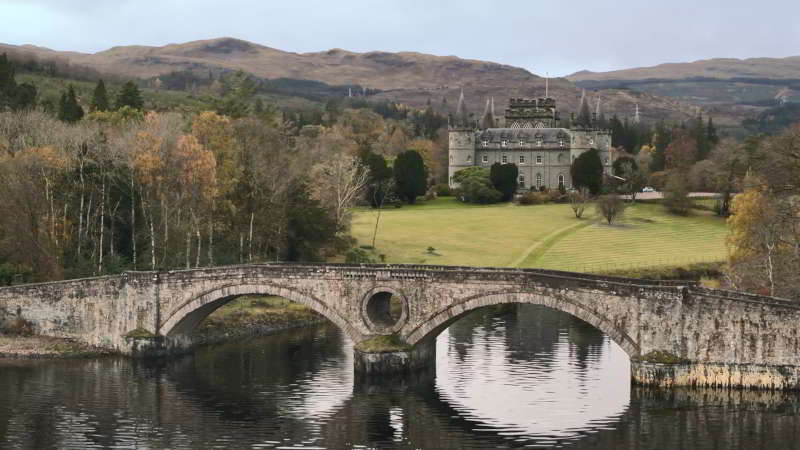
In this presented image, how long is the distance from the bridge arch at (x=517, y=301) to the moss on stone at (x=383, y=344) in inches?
19.2

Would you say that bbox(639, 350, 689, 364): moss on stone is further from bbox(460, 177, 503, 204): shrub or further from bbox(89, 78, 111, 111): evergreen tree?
bbox(460, 177, 503, 204): shrub

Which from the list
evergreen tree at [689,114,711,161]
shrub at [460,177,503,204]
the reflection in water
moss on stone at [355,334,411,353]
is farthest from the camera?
evergreen tree at [689,114,711,161]

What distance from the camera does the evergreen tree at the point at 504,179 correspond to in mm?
134500

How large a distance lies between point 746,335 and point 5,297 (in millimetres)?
43314


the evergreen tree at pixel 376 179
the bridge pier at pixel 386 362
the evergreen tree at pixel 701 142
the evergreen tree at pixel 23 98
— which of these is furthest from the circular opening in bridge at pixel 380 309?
the evergreen tree at pixel 701 142

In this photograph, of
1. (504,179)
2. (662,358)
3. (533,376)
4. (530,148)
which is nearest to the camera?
(662,358)

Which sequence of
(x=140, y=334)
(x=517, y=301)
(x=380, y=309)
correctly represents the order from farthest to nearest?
(x=140, y=334) < (x=380, y=309) < (x=517, y=301)

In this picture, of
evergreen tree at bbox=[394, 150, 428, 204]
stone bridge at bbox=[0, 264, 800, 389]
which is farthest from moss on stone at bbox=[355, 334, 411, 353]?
evergreen tree at bbox=[394, 150, 428, 204]

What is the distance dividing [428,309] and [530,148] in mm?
93551

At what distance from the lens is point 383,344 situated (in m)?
53.8

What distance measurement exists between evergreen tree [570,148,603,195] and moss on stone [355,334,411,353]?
82.8 metres

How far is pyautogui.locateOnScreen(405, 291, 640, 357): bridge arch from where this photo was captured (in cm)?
4856

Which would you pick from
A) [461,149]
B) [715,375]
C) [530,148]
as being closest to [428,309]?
[715,375]

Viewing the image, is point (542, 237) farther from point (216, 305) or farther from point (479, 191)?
point (216, 305)
